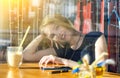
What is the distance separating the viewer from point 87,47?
1.89 meters

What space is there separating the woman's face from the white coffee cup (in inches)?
9.8

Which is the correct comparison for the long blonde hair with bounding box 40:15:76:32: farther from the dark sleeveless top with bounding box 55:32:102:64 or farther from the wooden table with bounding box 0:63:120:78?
the wooden table with bounding box 0:63:120:78

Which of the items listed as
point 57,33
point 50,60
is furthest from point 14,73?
point 57,33

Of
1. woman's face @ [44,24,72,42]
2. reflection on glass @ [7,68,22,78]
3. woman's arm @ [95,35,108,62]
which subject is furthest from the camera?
woman's face @ [44,24,72,42]

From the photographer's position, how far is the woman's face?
1.93m

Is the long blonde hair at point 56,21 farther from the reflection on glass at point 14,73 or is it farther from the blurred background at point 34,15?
the reflection on glass at point 14,73

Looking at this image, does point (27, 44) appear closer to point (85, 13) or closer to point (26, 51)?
point (26, 51)

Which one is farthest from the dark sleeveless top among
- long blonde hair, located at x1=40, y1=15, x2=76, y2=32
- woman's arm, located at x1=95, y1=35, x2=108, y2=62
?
long blonde hair, located at x1=40, y1=15, x2=76, y2=32

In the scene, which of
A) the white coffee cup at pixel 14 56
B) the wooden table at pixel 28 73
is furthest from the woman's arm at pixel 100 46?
the white coffee cup at pixel 14 56

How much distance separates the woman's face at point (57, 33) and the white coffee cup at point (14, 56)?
248 millimetres

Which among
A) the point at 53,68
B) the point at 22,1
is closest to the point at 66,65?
the point at 53,68

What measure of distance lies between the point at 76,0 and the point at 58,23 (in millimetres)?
211

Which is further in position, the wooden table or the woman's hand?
the woman's hand

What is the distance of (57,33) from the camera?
76.2 inches
